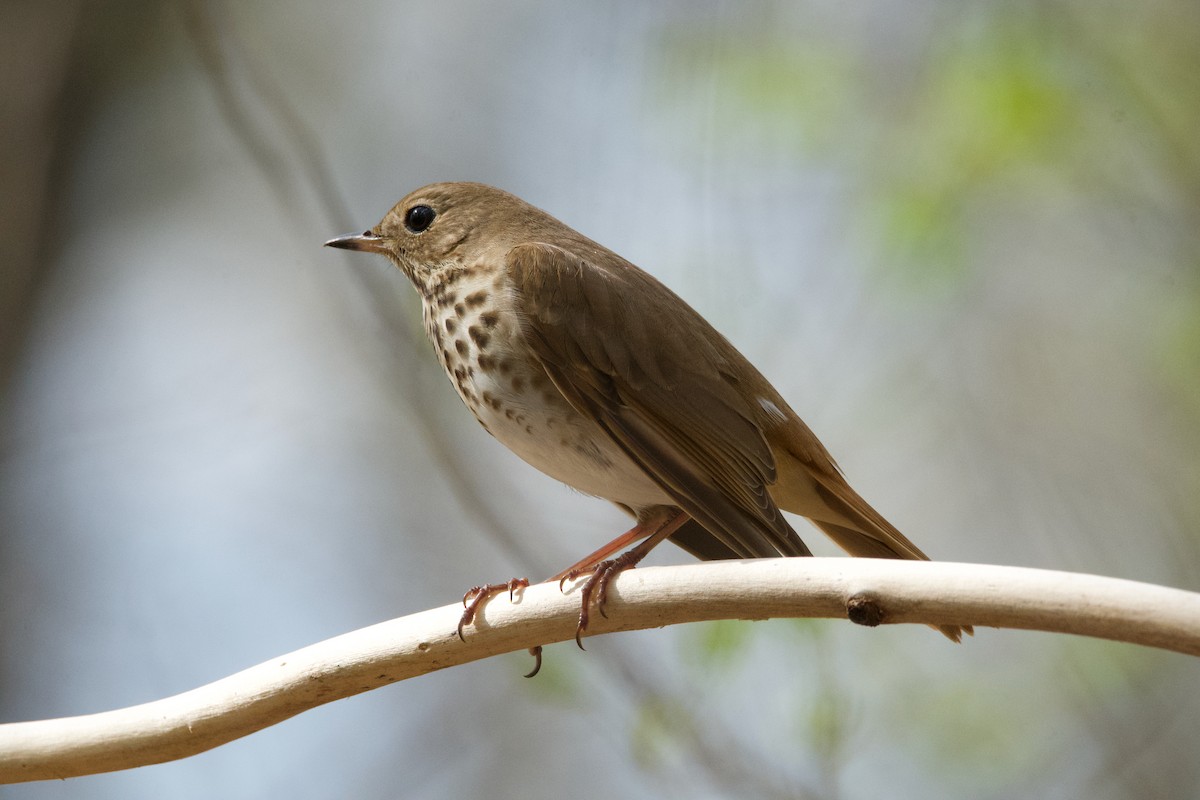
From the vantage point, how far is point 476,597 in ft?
7.35

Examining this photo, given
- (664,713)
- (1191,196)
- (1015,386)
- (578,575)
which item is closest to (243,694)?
(578,575)

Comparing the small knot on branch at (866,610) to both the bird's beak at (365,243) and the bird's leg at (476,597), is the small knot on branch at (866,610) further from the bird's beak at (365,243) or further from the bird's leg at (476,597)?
the bird's beak at (365,243)

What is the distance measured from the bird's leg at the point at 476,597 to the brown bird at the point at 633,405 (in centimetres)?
3

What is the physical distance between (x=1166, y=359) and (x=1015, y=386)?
568 mm

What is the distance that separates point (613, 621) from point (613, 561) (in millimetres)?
272

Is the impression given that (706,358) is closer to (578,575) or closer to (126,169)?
(578,575)

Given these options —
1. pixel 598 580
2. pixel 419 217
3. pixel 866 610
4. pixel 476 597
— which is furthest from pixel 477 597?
pixel 419 217

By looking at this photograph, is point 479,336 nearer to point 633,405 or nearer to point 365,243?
point 633,405

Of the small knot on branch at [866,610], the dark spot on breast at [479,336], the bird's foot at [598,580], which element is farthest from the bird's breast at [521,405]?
the small knot on branch at [866,610]

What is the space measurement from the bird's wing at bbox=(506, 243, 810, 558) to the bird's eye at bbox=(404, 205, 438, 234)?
0.43 meters

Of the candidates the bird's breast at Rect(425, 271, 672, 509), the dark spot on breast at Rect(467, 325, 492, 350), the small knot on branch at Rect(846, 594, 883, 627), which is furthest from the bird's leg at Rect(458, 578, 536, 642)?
the small knot on branch at Rect(846, 594, 883, 627)

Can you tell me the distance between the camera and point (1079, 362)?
15.5 feet

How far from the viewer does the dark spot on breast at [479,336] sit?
2.57 meters

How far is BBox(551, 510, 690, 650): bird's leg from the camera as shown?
2.00 m
